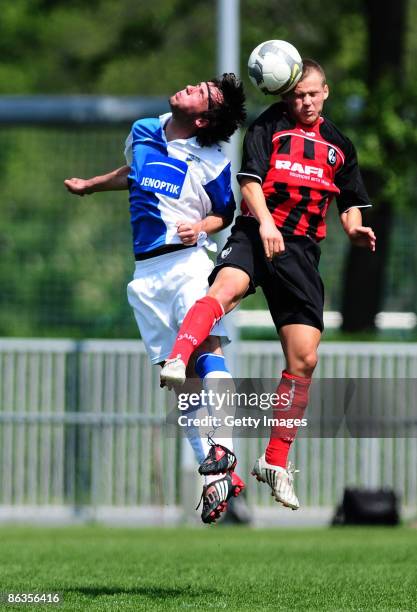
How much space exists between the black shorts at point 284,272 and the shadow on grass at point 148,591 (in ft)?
5.48

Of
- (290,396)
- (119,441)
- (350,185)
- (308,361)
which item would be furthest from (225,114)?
(119,441)

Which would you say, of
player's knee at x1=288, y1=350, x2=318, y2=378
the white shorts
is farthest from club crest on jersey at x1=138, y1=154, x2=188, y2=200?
player's knee at x1=288, y1=350, x2=318, y2=378

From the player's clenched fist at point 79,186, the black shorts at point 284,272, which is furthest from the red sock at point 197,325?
the player's clenched fist at point 79,186

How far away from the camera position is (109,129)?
21.6 meters

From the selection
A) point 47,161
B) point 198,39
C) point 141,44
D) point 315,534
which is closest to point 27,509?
point 315,534

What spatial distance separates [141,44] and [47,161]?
2.57 metres

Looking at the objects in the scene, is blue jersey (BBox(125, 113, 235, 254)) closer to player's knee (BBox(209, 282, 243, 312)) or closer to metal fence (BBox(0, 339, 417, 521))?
player's knee (BBox(209, 282, 243, 312))

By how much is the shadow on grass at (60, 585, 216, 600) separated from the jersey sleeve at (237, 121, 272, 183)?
8.06 feet

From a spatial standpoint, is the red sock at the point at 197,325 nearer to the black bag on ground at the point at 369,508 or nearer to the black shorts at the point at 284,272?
the black shorts at the point at 284,272

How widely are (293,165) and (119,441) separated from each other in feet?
32.4

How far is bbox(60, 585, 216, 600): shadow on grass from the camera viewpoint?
8.48 metres

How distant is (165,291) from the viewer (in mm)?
8906

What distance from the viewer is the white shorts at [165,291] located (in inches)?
349

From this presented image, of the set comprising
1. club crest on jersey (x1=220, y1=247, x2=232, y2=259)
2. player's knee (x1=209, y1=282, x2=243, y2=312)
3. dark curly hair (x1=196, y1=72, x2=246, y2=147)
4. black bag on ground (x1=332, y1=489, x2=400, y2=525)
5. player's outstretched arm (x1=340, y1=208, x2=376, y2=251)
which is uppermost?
dark curly hair (x1=196, y1=72, x2=246, y2=147)
